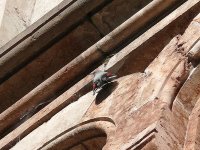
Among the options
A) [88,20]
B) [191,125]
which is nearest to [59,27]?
[88,20]

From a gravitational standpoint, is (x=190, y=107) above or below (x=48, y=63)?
below

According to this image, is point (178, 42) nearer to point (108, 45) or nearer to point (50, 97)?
point (108, 45)

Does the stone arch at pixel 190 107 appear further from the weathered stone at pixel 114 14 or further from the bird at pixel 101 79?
the weathered stone at pixel 114 14

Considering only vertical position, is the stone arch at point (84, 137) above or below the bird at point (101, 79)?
below

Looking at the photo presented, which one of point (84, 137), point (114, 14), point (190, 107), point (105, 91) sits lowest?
point (190, 107)

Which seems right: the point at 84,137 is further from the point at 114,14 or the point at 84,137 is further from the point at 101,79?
the point at 114,14

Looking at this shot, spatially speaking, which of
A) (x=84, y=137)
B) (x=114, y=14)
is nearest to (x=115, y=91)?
(x=84, y=137)

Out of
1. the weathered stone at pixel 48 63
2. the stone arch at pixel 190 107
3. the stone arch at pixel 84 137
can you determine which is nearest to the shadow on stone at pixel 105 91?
the stone arch at pixel 84 137
